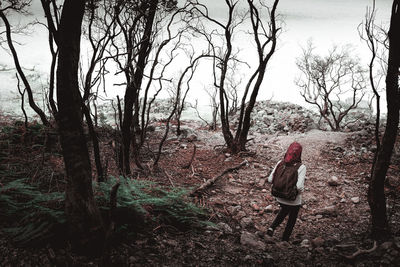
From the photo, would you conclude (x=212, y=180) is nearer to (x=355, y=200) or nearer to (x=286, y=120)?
(x=355, y=200)

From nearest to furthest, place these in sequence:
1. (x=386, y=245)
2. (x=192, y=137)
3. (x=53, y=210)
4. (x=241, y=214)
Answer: (x=53, y=210)
(x=386, y=245)
(x=241, y=214)
(x=192, y=137)

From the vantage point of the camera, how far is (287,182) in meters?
2.75

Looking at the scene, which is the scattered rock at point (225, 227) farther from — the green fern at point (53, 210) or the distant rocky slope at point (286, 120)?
the distant rocky slope at point (286, 120)

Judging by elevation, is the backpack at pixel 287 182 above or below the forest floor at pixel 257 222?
above

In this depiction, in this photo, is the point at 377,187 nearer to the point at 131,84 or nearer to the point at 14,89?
the point at 131,84

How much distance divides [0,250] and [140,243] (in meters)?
1.03

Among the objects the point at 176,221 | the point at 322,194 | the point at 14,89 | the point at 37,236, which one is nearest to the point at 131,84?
the point at 176,221

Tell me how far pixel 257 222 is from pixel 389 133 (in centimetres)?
214

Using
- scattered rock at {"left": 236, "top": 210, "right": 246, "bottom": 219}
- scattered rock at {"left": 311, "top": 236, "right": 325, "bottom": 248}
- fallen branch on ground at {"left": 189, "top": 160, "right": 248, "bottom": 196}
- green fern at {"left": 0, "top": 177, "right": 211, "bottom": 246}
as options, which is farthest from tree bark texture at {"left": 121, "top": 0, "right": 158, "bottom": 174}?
scattered rock at {"left": 311, "top": 236, "right": 325, "bottom": 248}

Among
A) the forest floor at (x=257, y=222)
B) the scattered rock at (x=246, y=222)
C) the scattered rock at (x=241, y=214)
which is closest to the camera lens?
the forest floor at (x=257, y=222)

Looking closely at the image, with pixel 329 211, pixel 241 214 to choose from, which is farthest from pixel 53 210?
pixel 329 211

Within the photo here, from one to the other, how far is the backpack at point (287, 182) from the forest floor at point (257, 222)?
0.58m

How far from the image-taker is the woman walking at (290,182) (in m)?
2.74

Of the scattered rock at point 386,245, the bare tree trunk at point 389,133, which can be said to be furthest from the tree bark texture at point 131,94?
the scattered rock at point 386,245
